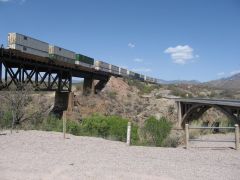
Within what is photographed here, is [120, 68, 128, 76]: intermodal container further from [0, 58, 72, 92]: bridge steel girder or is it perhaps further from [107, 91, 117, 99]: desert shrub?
[0, 58, 72, 92]: bridge steel girder

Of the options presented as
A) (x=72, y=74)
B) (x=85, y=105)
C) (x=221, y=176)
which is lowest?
(x=221, y=176)

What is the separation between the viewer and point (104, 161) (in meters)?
14.6

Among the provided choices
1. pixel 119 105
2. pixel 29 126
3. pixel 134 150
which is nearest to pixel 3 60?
pixel 29 126

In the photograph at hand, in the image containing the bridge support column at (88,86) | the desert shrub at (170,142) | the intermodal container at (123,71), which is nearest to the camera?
the desert shrub at (170,142)

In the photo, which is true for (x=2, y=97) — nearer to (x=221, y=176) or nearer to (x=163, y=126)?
(x=163, y=126)

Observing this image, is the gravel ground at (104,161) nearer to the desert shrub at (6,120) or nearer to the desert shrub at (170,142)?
the desert shrub at (170,142)

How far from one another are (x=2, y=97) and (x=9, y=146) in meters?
15.7

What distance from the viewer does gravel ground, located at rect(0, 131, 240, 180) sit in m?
12.5

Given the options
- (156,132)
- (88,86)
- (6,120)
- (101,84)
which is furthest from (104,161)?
(101,84)

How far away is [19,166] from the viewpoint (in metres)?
13.5

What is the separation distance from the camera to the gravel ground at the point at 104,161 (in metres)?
12.5

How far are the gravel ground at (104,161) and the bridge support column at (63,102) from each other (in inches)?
1043

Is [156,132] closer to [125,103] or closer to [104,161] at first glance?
[104,161]

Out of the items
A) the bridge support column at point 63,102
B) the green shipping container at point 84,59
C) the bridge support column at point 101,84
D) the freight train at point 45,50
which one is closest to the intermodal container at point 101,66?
the freight train at point 45,50
